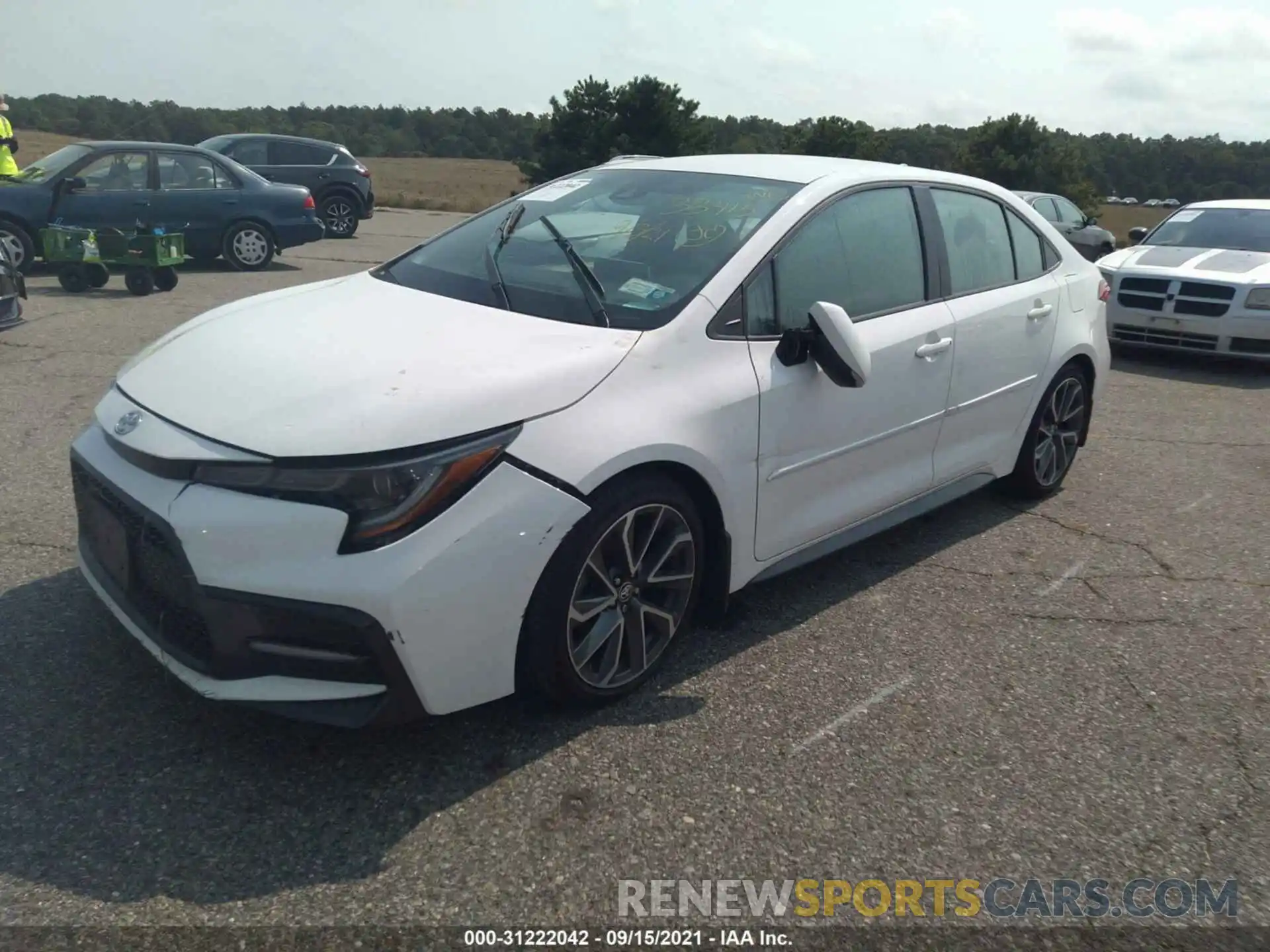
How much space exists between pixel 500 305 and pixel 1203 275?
816 cm

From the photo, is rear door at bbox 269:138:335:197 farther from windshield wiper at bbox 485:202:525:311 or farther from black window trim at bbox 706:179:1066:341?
black window trim at bbox 706:179:1066:341

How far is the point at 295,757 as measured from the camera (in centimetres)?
288

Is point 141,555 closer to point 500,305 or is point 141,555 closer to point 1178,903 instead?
point 500,305

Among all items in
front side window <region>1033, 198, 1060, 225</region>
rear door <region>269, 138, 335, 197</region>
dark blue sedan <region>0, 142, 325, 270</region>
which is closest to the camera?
dark blue sedan <region>0, 142, 325, 270</region>

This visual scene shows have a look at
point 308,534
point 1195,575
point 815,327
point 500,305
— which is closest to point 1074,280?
point 1195,575

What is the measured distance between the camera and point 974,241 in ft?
15.0

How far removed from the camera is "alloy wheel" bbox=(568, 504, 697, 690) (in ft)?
9.82

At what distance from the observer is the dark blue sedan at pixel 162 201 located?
11148mm

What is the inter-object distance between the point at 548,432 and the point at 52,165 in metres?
11.1

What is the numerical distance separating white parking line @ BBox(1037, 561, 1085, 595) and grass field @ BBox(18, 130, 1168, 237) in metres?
19.4

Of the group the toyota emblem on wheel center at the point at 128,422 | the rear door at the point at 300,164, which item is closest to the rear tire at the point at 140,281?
the rear door at the point at 300,164

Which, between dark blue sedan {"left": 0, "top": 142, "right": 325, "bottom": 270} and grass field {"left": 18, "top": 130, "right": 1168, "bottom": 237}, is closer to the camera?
dark blue sedan {"left": 0, "top": 142, "right": 325, "bottom": 270}

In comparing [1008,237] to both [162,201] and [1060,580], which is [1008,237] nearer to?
[1060,580]

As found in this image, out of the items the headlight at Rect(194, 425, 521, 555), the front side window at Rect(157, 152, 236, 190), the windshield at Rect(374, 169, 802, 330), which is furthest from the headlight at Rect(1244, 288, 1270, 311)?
the front side window at Rect(157, 152, 236, 190)
